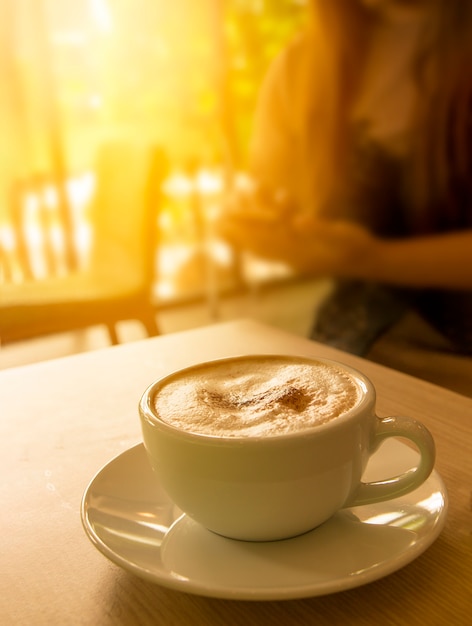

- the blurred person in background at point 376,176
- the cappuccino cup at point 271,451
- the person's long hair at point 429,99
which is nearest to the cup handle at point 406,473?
the cappuccino cup at point 271,451

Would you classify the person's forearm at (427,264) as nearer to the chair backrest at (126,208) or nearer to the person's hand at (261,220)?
the person's hand at (261,220)

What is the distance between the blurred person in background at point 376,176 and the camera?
38.4 inches

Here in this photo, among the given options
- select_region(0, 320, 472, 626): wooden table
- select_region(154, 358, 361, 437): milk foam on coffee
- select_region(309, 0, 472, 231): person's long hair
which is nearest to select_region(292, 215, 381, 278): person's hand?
select_region(309, 0, 472, 231): person's long hair

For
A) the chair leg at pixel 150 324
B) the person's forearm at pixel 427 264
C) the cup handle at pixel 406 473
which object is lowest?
the chair leg at pixel 150 324

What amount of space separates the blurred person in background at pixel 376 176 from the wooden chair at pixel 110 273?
1.42 ft

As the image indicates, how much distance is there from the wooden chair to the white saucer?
47.2 inches

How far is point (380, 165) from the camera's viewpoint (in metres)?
1.21

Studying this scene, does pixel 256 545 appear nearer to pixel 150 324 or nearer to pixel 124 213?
pixel 150 324

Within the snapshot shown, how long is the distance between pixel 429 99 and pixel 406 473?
964mm

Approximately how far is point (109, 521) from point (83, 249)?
2.79 metres

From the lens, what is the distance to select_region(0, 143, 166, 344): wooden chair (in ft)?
5.09

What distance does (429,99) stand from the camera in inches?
45.7

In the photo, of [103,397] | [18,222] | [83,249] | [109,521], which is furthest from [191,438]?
[83,249]

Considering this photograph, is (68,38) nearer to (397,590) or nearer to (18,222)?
(18,222)
